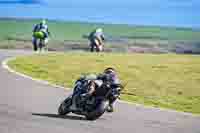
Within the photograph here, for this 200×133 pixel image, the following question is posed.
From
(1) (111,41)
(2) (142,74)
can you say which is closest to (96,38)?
(2) (142,74)

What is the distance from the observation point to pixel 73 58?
33.0 m

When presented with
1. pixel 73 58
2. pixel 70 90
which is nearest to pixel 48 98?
pixel 70 90

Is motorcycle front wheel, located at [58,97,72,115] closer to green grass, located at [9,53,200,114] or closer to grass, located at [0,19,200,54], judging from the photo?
green grass, located at [9,53,200,114]

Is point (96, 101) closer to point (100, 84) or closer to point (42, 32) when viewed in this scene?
point (100, 84)

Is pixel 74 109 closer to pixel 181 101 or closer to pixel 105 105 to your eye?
pixel 105 105

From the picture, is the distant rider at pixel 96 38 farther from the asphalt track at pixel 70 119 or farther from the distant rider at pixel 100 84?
the distant rider at pixel 100 84

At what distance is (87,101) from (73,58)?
16.4m

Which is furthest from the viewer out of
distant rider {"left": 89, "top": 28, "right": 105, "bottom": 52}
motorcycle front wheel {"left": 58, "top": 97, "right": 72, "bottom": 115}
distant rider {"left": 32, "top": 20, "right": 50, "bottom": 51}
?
distant rider {"left": 89, "top": 28, "right": 105, "bottom": 52}

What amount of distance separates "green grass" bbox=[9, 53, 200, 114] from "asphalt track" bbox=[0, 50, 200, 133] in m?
1.99

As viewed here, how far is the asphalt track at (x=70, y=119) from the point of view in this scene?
1518 cm

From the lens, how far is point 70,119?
16.6 metres

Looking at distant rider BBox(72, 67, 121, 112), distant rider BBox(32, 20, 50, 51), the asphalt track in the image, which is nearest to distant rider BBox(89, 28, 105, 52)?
distant rider BBox(32, 20, 50, 51)

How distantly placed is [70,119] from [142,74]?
10664 millimetres

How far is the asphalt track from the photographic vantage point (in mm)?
15180
